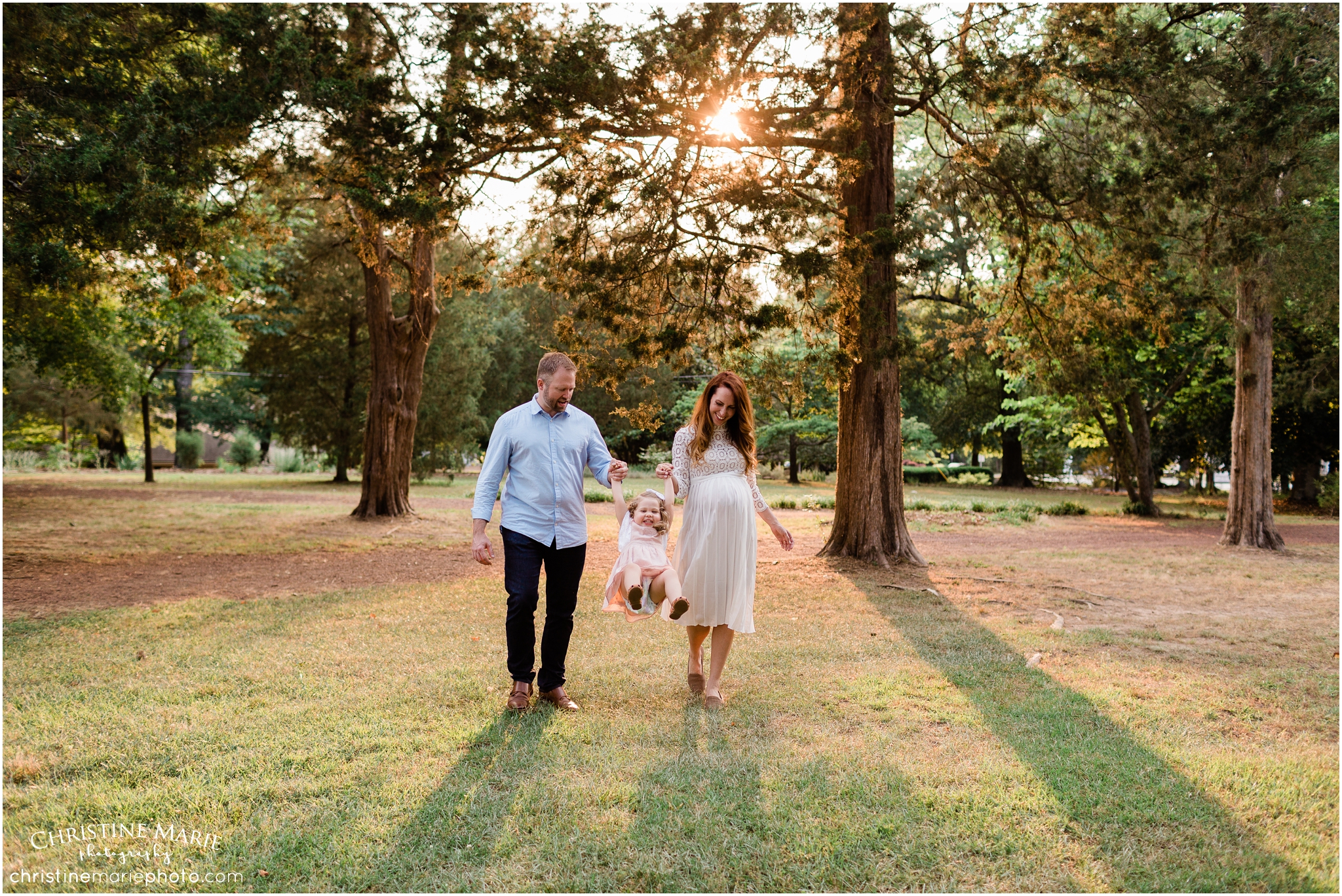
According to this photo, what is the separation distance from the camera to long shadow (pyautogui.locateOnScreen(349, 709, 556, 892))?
3.22 metres

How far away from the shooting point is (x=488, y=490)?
513 centimetres

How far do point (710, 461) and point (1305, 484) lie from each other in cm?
3014

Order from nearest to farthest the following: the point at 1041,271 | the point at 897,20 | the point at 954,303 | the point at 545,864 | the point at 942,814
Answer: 1. the point at 545,864
2. the point at 942,814
3. the point at 897,20
4. the point at 1041,271
5. the point at 954,303

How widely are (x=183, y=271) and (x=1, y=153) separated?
8.93ft

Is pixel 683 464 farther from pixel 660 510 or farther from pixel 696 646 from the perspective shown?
pixel 696 646

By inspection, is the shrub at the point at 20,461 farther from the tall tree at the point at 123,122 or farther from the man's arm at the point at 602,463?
the man's arm at the point at 602,463

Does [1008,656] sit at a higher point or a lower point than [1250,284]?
lower

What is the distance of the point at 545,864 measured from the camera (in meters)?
3.31

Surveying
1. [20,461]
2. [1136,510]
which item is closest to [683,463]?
[1136,510]

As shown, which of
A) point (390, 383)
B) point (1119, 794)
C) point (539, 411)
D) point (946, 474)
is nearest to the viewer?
point (1119, 794)

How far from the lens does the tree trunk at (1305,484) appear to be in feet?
89.4

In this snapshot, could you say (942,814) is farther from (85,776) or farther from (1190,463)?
(1190,463)

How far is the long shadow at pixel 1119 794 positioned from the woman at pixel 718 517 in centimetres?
173

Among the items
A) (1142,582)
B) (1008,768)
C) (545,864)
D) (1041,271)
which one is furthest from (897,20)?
(545,864)
